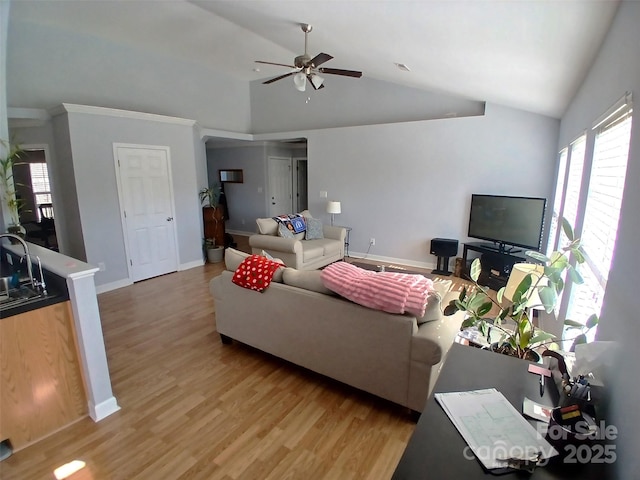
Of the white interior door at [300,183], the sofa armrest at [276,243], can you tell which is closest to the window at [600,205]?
the sofa armrest at [276,243]

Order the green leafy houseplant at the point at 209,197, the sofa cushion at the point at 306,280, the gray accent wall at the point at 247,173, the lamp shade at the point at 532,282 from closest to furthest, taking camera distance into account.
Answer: the lamp shade at the point at 532,282, the sofa cushion at the point at 306,280, the green leafy houseplant at the point at 209,197, the gray accent wall at the point at 247,173

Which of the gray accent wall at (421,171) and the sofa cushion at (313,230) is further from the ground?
the gray accent wall at (421,171)

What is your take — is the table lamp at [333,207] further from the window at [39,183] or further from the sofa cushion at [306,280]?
the window at [39,183]

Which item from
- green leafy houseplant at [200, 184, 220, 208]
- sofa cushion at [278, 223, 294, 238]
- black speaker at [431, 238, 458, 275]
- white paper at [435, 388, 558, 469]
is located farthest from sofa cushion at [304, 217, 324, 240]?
white paper at [435, 388, 558, 469]

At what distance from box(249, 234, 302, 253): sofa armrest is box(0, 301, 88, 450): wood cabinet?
2.95 m

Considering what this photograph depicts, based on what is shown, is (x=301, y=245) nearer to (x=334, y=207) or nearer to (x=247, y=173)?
(x=334, y=207)

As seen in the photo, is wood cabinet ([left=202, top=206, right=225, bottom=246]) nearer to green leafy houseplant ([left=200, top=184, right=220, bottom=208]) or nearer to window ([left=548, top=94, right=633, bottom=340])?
green leafy houseplant ([left=200, top=184, right=220, bottom=208])

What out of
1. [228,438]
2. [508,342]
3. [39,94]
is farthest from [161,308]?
[508,342]

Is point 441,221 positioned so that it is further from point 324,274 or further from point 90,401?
point 90,401

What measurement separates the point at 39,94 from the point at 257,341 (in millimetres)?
4600

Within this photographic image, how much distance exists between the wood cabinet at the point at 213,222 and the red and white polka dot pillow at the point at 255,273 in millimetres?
4118

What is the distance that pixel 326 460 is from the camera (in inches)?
70.4

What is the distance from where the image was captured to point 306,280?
2357 mm

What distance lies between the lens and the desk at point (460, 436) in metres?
0.78
